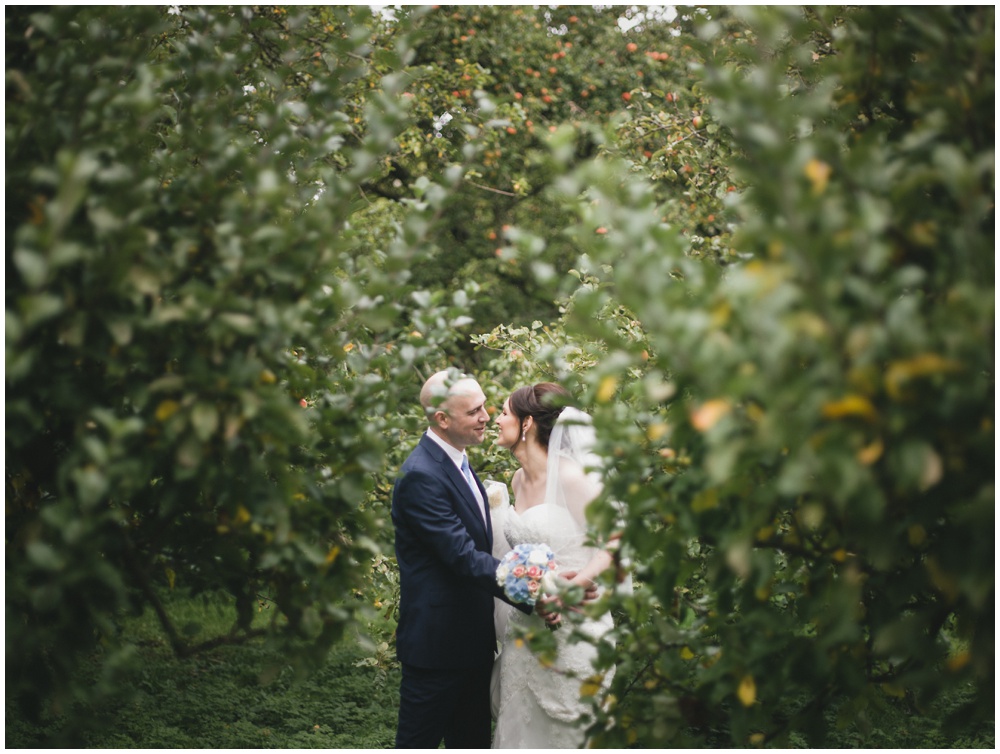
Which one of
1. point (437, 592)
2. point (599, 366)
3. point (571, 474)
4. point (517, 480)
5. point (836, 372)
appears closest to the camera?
point (836, 372)

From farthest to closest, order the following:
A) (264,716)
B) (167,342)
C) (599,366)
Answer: (264,716)
(167,342)
(599,366)

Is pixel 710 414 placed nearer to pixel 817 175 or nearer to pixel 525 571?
pixel 817 175

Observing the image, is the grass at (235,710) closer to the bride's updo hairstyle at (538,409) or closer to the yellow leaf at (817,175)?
the bride's updo hairstyle at (538,409)

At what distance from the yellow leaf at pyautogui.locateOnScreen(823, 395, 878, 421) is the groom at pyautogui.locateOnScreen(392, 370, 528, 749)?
2185 mm

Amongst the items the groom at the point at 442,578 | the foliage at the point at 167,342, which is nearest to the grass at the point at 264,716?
the groom at the point at 442,578

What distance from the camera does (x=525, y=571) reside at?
341 centimetres

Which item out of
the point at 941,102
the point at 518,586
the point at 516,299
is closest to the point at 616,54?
the point at 516,299

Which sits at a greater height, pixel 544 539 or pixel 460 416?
pixel 460 416

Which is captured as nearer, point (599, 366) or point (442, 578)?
point (599, 366)

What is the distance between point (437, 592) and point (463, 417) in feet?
2.79

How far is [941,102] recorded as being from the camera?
64.6 inches

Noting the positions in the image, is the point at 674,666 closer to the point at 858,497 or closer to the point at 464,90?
the point at 858,497

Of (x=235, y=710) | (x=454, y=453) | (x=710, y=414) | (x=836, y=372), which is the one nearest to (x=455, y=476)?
(x=454, y=453)

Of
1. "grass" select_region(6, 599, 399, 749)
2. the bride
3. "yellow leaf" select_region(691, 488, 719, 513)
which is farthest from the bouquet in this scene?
"grass" select_region(6, 599, 399, 749)
